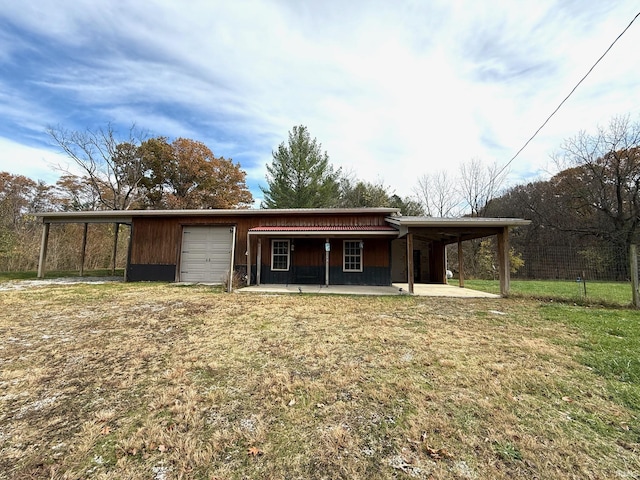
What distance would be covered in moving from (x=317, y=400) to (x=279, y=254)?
9.09 m

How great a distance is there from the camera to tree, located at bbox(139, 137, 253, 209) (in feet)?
76.8

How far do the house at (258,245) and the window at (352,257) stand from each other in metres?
0.04

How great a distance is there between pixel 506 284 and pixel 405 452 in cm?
818

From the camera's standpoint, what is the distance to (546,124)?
28.1 feet

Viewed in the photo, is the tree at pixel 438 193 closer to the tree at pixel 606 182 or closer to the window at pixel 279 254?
the tree at pixel 606 182

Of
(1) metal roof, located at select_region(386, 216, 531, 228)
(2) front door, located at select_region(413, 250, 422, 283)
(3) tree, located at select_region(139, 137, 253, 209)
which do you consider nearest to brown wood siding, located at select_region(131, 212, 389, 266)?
(1) metal roof, located at select_region(386, 216, 531, 228)

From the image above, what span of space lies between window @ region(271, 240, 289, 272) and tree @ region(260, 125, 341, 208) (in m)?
10.4

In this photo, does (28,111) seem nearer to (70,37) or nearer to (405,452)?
(70,37)

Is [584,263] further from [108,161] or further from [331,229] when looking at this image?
[108,161]

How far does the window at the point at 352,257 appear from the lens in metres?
11.1

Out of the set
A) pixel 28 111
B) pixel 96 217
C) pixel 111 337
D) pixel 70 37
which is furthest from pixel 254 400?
pixel 28 111

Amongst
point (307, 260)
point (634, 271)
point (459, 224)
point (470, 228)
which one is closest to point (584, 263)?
point (634, 271)

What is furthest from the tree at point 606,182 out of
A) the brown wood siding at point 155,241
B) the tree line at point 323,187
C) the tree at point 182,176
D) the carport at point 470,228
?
the tree at point 182,176

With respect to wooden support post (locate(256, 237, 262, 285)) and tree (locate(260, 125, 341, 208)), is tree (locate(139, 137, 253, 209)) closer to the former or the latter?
tree (locate(260, 125, 341, 208))
